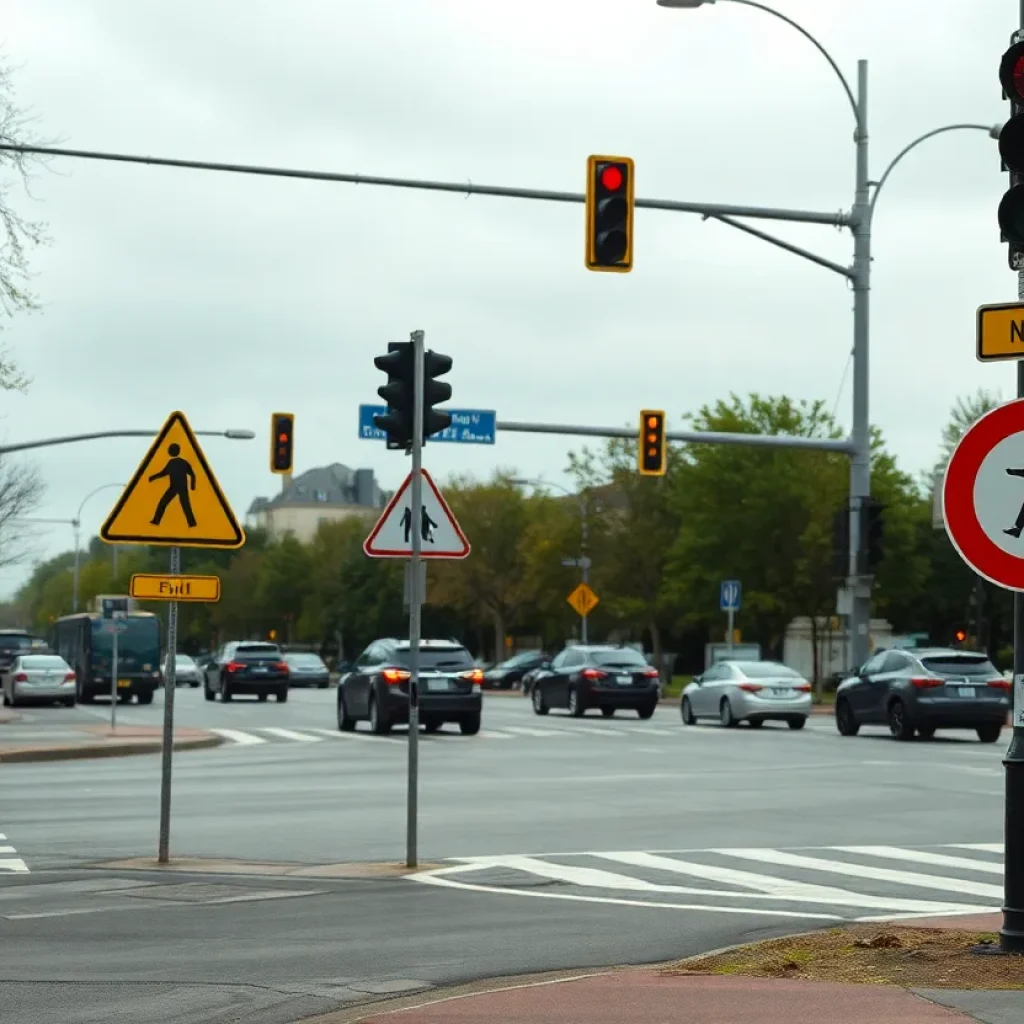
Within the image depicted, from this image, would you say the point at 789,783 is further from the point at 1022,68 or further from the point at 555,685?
the point at 555,685

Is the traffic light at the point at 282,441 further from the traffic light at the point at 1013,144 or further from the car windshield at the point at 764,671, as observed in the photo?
the traffic light at the point at 1013,144

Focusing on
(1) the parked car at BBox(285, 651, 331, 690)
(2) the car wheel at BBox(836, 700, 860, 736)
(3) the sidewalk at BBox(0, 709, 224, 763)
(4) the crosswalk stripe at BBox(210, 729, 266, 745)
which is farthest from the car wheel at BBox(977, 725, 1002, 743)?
(1) the parked car at BBox(285, 651, 331, 690)

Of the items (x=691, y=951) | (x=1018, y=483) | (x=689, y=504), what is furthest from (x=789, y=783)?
(x=689, y=504)

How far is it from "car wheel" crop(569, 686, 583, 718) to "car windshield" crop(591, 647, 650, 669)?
2.53ft

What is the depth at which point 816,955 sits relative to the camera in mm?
9797

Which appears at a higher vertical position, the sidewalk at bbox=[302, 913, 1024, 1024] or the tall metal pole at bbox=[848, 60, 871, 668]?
the tall metal pole at bbox=[848, 60, 871, 668]

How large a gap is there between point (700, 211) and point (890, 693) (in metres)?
13.3

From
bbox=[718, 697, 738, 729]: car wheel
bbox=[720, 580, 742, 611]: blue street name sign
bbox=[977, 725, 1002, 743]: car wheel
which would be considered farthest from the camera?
bbox=[720, 580, 742, 611]: blue street name sign

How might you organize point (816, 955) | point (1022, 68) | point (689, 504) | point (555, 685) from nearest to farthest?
point (1022, 68)
point (816, 955)
point (555, 685)
point (689, 504)

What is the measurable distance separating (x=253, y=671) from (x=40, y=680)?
6173 mm

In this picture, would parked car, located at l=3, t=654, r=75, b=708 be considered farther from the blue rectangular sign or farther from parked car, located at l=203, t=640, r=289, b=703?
the blue rectangular sign

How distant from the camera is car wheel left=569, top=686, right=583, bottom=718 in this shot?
46250 millimetres

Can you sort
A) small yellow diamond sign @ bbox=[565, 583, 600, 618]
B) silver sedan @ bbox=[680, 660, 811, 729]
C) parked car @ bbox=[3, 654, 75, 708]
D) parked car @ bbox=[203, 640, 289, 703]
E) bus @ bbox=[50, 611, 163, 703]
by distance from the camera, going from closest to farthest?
silver sedan @ bbox=[680, 660, 811, 729]
parked car @ bbox=[3, 654, 75, 708]
bus @ bbox=[50, 611, 163, 703]
parked car @ bbox=[203, 640, 289, 703]
small yellow diamond sign @ bbox=[565, 583, 600, 618]

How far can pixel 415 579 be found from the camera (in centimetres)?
1534
